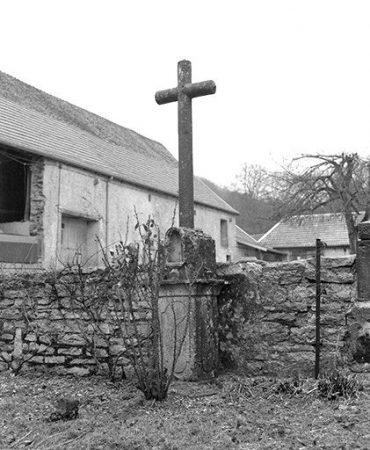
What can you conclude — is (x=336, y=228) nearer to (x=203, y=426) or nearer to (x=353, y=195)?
(x=353, y=195)

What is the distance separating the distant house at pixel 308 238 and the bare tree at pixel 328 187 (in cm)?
753

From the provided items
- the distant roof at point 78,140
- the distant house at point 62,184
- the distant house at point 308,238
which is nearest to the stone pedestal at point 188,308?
the distant house at point 62,184

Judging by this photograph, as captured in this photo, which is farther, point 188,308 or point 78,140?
point 78,140

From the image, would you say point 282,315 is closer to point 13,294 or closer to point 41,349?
point 41,349

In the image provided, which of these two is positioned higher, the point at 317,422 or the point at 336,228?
the point at 336,228

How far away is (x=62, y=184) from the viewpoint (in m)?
14.0

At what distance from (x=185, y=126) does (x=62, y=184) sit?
826cm

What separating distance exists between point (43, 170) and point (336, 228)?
72.7 feet

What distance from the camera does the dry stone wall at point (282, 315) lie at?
17.3ft

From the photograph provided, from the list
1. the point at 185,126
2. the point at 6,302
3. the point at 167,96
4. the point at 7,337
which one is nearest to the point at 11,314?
the point at 6,302

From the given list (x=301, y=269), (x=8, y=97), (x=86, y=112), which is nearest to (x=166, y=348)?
(x=301, y=269)

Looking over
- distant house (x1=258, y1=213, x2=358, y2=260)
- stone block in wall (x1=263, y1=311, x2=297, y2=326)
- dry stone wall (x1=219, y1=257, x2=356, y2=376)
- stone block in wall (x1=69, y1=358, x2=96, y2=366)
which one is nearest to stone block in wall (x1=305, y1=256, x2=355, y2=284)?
dry stone wall (x1=219, y1=257, x2=356, y2=376)

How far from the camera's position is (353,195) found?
2123 centimetres

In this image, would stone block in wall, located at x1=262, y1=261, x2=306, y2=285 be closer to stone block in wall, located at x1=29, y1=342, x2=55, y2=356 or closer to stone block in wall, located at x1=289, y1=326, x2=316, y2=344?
stone block in wall, located at x1=289, y1=326, x2=316, y2=344
